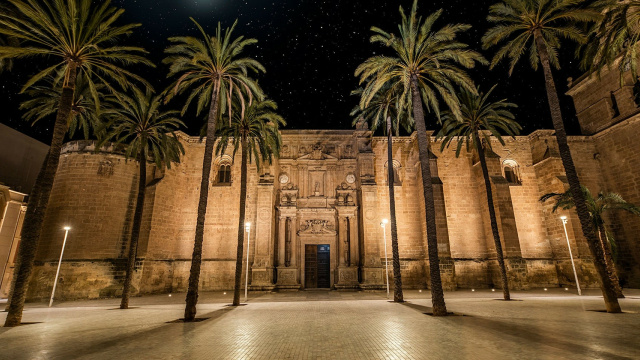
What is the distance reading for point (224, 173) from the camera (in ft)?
81.8

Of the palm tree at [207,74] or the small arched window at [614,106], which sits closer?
the palm tree at [207,74]

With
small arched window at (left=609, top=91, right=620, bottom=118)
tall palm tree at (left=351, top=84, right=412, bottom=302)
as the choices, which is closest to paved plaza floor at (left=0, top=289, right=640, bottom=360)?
tall palm tree at (left=351, top=84, right=412, bottom=302)

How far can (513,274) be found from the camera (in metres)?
20.2

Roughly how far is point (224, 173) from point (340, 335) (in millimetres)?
20119

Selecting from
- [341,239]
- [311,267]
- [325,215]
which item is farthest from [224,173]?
[341,239]

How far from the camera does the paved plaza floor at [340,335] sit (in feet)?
19.6

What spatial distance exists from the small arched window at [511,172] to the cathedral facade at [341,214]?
0.10m

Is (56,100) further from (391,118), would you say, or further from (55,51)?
(391,118)

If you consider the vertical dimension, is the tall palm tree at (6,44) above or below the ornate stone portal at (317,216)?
above

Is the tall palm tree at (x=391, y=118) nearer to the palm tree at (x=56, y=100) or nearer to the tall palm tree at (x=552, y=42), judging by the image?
the tall palm tree at (x=552, y=42)

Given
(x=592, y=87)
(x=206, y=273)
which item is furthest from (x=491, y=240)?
(x=206, y=273)

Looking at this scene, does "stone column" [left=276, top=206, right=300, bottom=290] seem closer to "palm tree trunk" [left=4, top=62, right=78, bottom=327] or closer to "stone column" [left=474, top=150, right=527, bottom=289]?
"palm tree trunk" [left=4, top=62, right=78, bottom=327]

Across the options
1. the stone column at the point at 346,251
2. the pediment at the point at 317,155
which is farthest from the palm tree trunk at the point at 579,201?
the pediment at the point at 317,155

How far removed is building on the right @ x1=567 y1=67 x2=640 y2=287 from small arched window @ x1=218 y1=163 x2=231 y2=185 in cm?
2914
